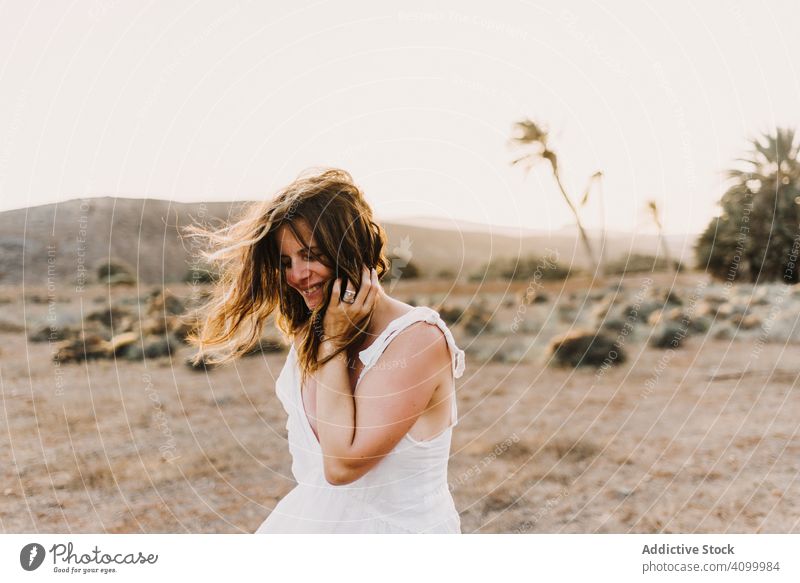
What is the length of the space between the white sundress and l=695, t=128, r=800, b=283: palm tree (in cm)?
292

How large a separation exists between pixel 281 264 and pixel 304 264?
0.13m

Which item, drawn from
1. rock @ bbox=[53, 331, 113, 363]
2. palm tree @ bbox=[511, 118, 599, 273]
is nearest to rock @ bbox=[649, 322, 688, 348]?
palm tree @ bbox=[511, 118, 599, 273]

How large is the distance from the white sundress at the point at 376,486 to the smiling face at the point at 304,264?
174mm

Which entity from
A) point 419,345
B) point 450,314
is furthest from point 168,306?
point 419,345

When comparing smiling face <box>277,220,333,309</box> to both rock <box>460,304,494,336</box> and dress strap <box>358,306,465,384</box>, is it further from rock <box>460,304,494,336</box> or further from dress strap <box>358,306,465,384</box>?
rock <box>460,304,494,336</box>

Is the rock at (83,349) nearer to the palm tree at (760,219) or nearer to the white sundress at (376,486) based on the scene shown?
the white sundress at (376,486)

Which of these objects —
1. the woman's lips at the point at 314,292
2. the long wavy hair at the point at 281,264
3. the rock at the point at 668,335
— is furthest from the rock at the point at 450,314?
the woman's lips at the point at 314,292

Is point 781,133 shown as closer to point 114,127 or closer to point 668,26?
point 668,26

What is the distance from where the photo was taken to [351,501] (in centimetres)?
162

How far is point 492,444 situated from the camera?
14.5 ft

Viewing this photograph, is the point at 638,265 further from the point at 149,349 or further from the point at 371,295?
the point at 371,295

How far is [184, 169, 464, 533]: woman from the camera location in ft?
4.77

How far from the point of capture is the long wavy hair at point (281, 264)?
60.7 inches
